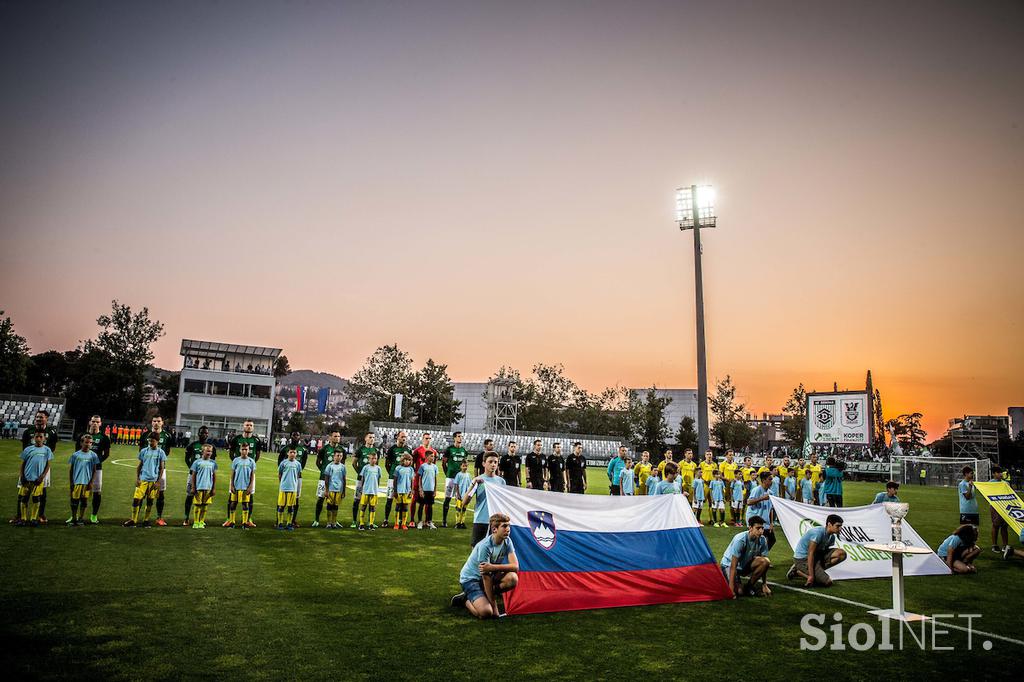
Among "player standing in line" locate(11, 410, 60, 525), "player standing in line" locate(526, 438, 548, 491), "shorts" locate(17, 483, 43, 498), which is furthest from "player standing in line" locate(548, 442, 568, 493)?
"shorts" locate(17, 483, 43, 498)

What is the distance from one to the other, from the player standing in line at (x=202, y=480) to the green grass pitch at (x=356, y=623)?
137 centimetres

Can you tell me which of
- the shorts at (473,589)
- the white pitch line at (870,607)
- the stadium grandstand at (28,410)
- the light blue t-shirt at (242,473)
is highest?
the stadium grandstand at (28,410)

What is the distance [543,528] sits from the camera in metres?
8.59

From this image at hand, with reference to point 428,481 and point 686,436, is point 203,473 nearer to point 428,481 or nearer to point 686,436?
point 428,481

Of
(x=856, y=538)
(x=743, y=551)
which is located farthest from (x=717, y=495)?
(x=743, y=551)

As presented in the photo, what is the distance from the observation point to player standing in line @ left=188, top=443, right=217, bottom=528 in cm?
1282

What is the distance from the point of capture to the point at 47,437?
12.2m

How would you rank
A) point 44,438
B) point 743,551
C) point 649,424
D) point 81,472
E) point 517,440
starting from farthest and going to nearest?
point 649,424 → point 517,440 → point 81,472 → point 44,438 → point 743,551

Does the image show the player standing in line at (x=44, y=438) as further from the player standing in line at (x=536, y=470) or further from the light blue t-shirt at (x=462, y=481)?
the player standing in line at (x=536, y=470)

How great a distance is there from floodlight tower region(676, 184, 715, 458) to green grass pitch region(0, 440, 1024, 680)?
28.1ft

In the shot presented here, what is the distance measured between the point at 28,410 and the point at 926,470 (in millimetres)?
66811

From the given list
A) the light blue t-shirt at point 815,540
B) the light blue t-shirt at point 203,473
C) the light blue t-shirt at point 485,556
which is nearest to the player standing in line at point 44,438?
the light blue t-shirt at point 203,473

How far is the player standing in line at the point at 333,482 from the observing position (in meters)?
14.1

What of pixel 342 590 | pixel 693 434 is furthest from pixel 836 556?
pixel 693 434
